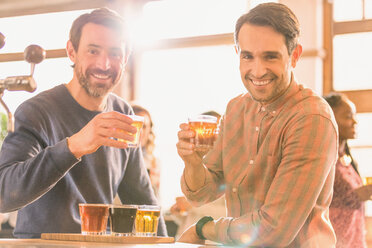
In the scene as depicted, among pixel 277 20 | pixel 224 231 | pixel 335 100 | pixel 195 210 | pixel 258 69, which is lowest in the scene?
pixel 195 210

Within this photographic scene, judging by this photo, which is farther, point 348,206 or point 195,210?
point 195,210

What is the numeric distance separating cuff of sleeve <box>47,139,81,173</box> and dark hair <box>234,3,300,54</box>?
723 mm

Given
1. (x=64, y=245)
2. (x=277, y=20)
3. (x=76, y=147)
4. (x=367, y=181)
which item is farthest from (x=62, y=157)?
(x=367, y=181)

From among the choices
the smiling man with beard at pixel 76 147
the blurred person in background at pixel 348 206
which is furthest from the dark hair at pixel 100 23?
the blurred person in background at pixel 348 206

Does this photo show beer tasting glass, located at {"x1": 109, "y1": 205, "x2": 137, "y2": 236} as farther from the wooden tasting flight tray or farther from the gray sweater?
the gray sweater

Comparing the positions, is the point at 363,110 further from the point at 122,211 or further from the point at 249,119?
the point at 122,211

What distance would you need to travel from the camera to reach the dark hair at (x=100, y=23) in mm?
2398

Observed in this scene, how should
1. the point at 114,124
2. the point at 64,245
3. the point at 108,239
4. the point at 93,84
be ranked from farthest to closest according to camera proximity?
the point at 93,84, the point at 114,124, the point at 108,239, the point at 64,245

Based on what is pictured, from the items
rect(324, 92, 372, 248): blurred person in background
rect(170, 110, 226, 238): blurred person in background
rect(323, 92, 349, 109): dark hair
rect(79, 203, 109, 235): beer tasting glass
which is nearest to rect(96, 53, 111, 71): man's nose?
rect(79, 203, 109, 235): beer tasting glass

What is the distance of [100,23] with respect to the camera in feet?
7.86

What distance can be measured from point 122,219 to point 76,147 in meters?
0.29

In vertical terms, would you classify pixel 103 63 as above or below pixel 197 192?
above

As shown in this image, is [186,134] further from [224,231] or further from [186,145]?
[224,231]

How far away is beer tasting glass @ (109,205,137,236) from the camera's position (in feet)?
5.92
